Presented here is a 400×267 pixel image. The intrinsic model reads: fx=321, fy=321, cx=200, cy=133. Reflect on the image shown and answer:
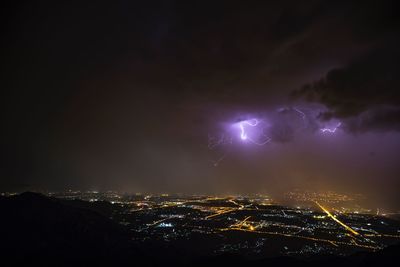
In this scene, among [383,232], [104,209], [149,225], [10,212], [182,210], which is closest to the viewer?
[10,212]

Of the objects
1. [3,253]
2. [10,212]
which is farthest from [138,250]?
[10,212]

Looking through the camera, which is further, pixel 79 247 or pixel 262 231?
pixel 262 231

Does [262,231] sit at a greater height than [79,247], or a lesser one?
lesser

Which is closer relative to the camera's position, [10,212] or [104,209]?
[10,212]

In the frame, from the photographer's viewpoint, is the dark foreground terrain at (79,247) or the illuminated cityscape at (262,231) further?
the illuminated cityscape at (262,231)

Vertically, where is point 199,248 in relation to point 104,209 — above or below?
below

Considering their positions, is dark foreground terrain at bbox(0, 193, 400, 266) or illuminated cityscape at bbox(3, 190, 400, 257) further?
illuminated cityscape at bbox(3, 190, 400, 257)

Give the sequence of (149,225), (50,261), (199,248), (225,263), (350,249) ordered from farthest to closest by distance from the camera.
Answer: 1. (149,225)
2. (350,249)
3. (199,248)
4. (225,263)
5. (50,261)

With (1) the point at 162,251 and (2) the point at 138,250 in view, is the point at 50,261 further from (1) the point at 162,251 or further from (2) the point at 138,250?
(1) the point at 162,251
